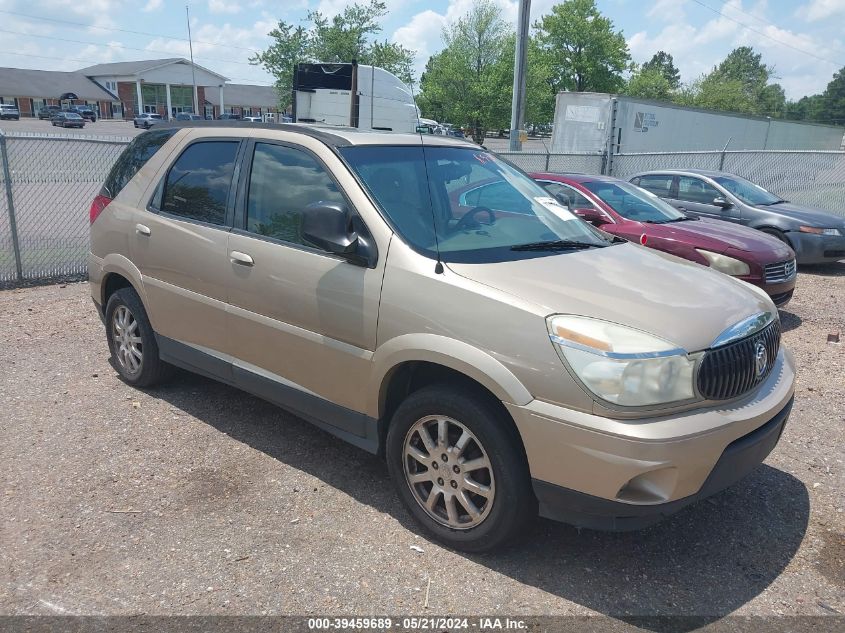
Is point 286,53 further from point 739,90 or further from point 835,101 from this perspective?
point 835,101

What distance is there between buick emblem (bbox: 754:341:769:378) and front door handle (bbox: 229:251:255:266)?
2.64m

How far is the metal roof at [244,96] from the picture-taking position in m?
80.9

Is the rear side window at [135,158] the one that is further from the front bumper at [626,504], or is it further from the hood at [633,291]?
the front bumper at [626,504]

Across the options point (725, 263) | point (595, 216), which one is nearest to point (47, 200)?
point (595, 216)

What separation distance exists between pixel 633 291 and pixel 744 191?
30.5 feet

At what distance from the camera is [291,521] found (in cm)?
343

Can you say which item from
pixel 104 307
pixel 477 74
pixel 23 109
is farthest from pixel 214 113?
pixel 104 307

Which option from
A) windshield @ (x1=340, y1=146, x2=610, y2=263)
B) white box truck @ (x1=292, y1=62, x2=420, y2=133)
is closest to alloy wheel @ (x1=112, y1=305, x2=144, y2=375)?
windshield @ (x1=340, y1=146, x2=610, y2=263)

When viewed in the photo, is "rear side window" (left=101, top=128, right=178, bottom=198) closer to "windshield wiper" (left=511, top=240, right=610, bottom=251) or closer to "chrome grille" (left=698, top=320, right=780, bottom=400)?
"windshield wiper" (left=511, top=240, right=610, bottom=251)

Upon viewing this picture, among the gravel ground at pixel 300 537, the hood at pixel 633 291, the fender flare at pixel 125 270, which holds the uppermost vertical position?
the hood at pixel 633 291

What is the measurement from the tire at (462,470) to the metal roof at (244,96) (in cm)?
8208

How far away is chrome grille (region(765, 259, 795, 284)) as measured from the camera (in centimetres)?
705

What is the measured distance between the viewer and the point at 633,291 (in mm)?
3066

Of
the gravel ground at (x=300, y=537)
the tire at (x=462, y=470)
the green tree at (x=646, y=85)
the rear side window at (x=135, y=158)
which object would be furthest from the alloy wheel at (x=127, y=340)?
the green tree at (x=646, y=85)
